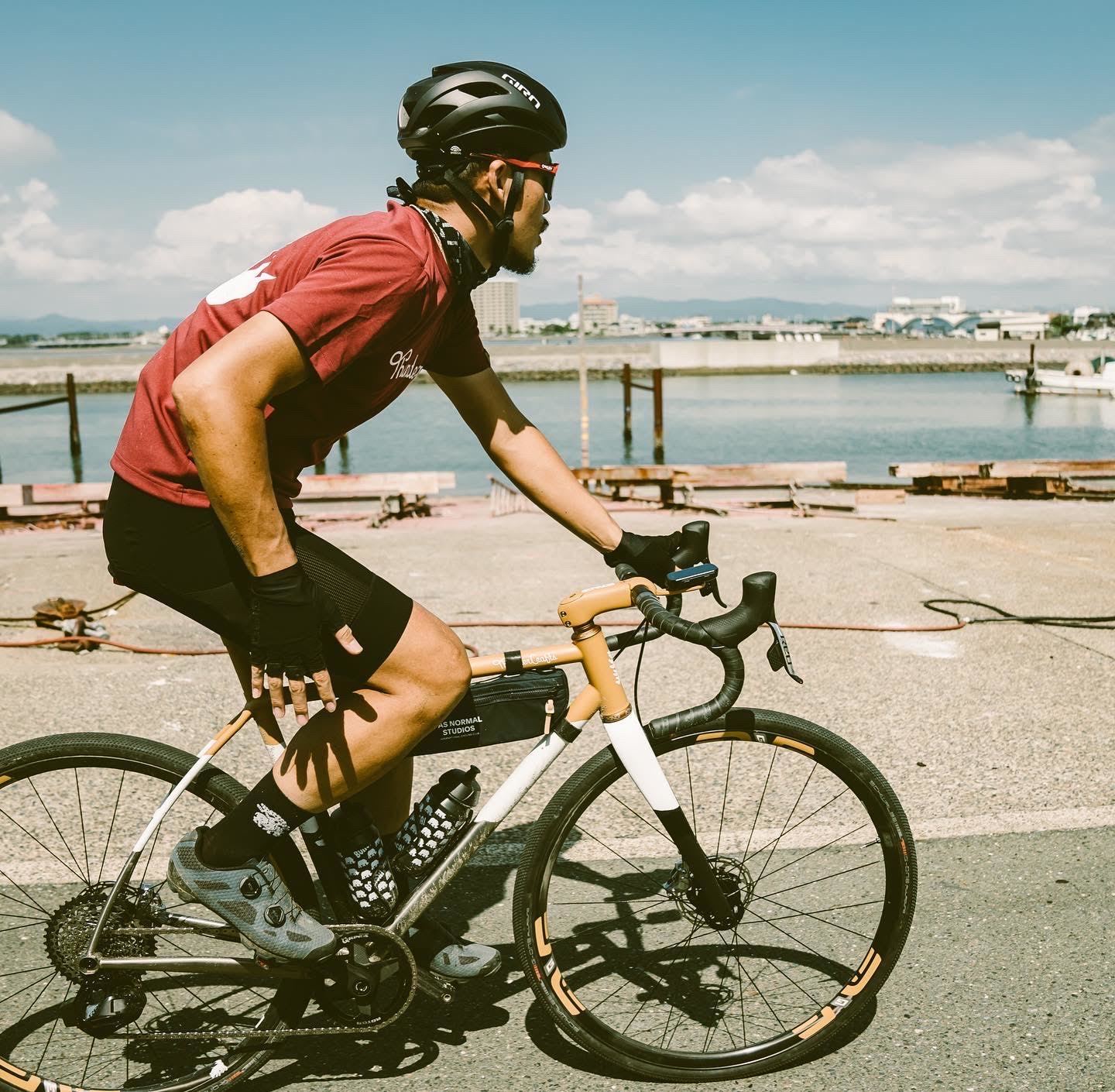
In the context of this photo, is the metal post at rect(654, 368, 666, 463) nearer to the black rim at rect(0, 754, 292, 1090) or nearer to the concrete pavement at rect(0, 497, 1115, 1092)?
the concrete pavement at rect(0, 497, 1115, 1092)

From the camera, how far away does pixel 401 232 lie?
207cm

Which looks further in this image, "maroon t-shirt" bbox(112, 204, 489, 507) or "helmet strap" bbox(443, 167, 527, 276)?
"helmet strap" bbox(443, 167, 527, 276)

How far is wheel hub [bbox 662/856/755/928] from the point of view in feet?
8.30

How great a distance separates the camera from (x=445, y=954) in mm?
2520

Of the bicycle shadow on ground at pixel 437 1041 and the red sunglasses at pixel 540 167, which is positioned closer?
the red sunglasses at pixel 540 167

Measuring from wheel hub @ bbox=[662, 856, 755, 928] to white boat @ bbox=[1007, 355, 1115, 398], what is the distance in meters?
78.9

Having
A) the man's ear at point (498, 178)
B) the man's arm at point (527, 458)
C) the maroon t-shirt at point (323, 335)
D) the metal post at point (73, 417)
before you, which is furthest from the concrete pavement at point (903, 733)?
the metal post at point (73, 417)

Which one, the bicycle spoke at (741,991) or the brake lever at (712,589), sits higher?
the brake lever at (712,589)

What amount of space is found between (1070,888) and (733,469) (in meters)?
15.4

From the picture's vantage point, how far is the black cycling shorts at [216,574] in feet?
6.99

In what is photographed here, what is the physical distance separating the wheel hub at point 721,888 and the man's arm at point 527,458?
0.79 meters

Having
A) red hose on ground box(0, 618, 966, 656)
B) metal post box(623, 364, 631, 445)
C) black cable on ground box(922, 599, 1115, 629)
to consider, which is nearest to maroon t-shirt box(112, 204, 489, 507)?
red hose on ground box(0, 618, 966, 656)

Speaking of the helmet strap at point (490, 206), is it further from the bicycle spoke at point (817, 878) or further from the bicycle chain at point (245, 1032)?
the bicycle spoke at point (817, 878)

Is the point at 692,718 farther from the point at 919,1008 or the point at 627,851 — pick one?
the point at 627,851
